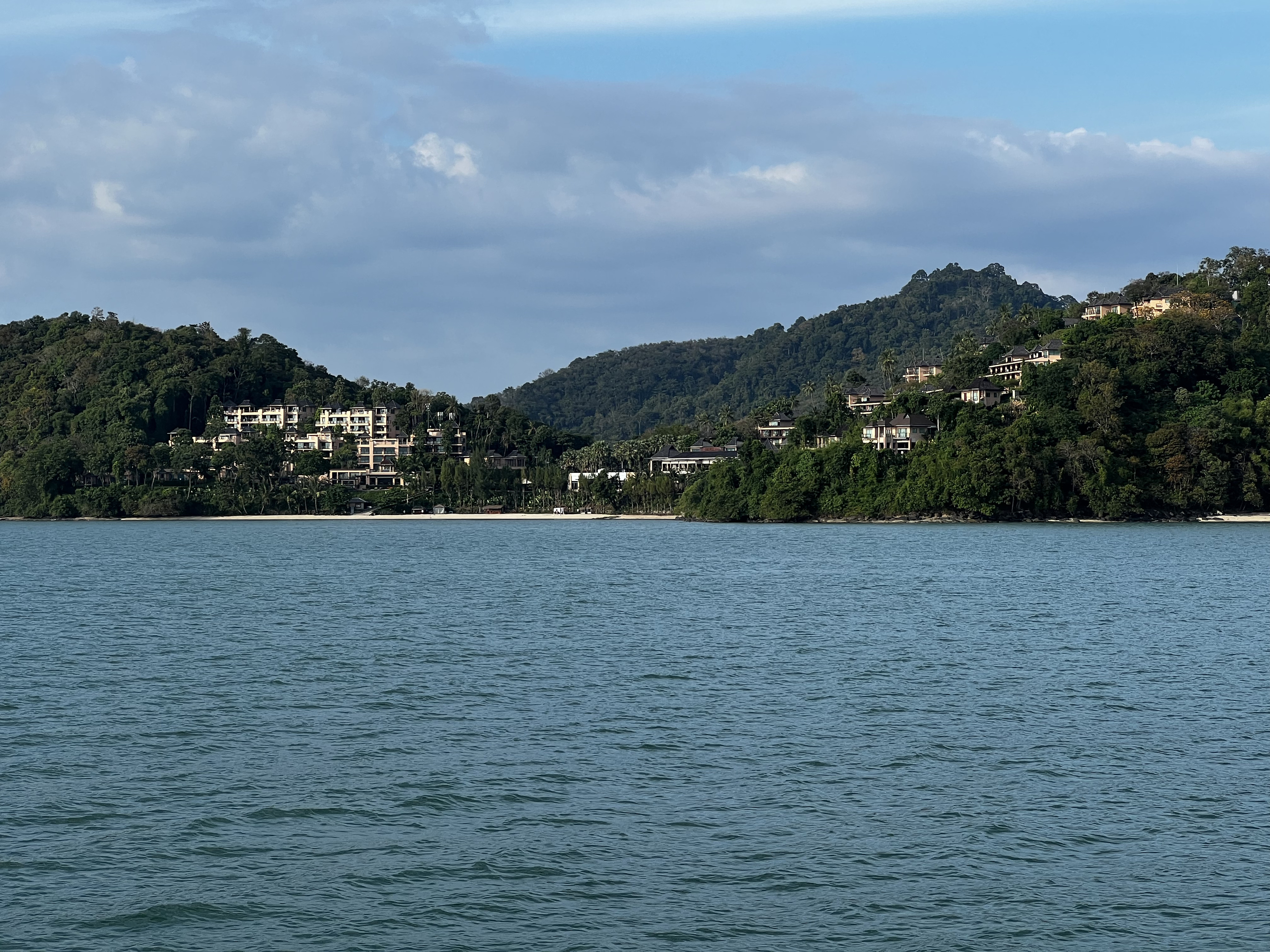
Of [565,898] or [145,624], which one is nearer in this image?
[565,898]

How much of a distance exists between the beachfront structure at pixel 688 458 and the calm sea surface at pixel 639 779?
12572 centimetres

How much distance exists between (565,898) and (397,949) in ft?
7.56

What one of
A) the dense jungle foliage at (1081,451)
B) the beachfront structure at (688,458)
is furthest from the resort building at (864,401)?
the beachfront structure at (688,458)

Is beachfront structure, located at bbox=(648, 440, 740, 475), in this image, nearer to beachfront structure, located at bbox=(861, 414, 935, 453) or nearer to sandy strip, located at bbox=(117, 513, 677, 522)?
sandy strip, located at bbox=(117, 513, 677, 522)

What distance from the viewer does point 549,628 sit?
141 feet

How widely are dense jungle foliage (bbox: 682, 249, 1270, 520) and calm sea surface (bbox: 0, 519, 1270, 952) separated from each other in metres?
82.6

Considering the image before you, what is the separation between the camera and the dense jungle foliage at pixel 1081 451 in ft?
413

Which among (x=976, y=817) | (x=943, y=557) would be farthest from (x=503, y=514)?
(x=976, y=817)

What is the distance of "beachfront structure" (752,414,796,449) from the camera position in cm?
18438

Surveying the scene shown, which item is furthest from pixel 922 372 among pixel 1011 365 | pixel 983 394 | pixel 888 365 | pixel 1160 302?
pixel 983 394

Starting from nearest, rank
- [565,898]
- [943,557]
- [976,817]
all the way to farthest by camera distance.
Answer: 1. [565,898]
2. [976,817]
3. [943,557]

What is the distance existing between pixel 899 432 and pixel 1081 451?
2595 cm

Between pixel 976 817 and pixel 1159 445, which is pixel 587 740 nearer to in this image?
pixel 976 817

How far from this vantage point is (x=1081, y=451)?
126m
